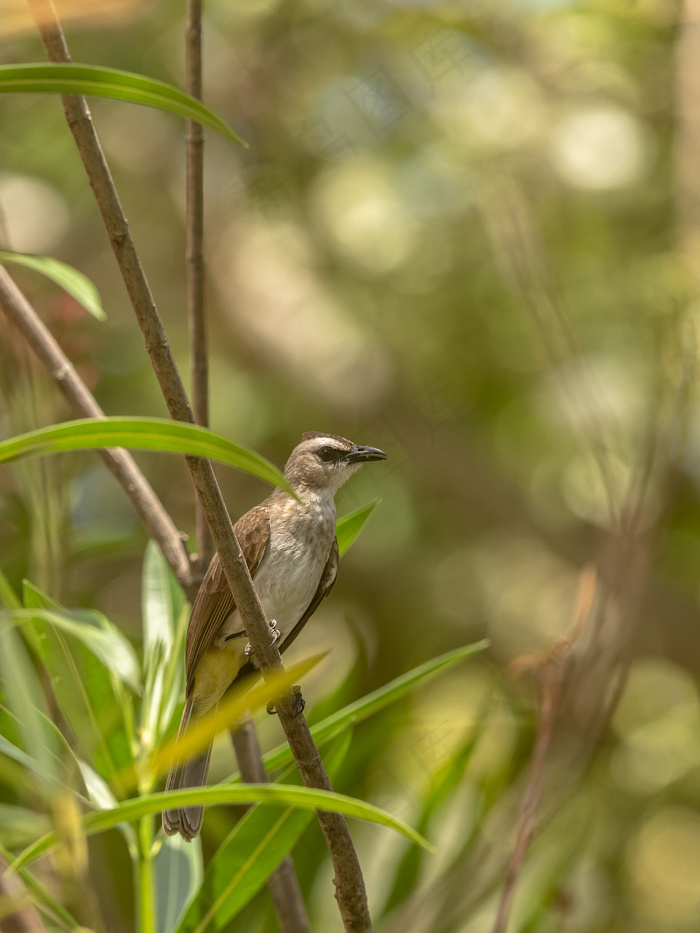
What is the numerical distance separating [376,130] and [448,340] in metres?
1.21

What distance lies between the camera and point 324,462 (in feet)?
10.1

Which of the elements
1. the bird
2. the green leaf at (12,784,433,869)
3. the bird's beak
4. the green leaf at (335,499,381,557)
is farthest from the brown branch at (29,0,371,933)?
the bird's beak

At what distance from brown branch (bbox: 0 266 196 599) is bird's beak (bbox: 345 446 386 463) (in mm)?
795

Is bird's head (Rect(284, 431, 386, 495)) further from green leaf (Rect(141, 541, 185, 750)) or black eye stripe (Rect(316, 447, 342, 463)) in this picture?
green leaf (Rect(141, 541, 185, 750))

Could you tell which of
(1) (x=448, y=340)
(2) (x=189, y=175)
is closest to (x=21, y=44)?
(1) (x=448, y=340)

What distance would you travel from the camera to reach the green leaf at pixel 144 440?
1.22 meters

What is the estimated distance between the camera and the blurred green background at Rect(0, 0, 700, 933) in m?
4.50

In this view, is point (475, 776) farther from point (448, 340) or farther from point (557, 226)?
point (557, 226)

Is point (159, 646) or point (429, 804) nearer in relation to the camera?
point (159, 646)

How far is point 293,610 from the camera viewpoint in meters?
2.71

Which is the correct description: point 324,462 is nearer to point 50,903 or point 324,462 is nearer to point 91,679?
point 91,679

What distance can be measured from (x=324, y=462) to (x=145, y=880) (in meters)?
1.50

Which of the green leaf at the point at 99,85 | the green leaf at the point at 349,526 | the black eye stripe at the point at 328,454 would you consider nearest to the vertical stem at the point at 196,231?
the green leaf at the point at 349,526

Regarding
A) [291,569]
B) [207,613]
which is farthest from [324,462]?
[207,613]
